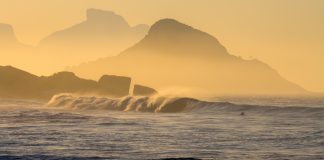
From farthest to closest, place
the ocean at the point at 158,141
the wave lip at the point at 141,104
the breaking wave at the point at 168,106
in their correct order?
the wave lip at the point at 141,104 < the breaking wave at the point at 168,106 < the ocean at the point at 158,141

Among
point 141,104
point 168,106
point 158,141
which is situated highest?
point 141,104

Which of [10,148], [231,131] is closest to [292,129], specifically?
[231,131]

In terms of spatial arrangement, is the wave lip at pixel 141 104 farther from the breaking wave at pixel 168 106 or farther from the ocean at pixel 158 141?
the ocean at pixel 158 141

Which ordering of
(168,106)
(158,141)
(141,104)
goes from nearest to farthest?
1. (158,141)
2. (168,106)
3. (141,104)

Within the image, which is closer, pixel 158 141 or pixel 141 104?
pixel 158 141

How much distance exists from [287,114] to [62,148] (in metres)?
53.0

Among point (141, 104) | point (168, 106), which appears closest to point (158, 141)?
point (168, 106)

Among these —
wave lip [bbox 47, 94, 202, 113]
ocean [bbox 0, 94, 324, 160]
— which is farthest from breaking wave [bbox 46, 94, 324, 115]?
ocean [bbox 0, 94, 324, 160]

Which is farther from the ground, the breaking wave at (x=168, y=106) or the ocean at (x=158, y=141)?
the breaking wave at (x=168, y=106)

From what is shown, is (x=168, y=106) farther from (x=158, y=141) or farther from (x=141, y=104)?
(x=158, y=141)

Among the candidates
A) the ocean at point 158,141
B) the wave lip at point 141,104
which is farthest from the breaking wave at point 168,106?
the ocean at point 158,141

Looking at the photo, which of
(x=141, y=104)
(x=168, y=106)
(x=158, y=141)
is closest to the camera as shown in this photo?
(x=158, y=141)

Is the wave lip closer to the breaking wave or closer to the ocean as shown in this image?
the breaking wave

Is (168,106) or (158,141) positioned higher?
(168,106)
